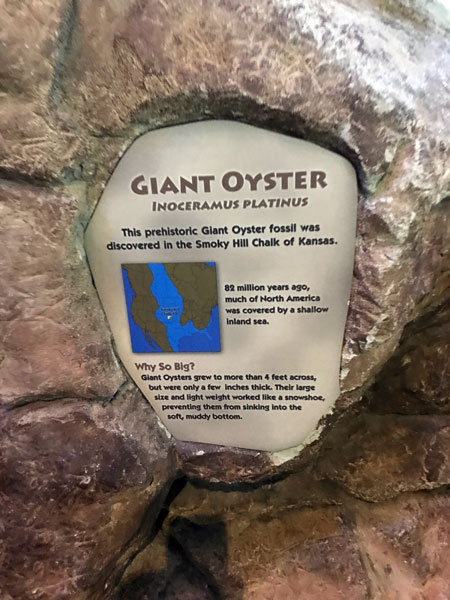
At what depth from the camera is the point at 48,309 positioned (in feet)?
2.92

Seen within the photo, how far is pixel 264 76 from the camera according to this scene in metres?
0.77

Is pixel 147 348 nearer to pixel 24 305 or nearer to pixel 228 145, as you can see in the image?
pixel 24 305

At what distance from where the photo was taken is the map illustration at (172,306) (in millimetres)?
891

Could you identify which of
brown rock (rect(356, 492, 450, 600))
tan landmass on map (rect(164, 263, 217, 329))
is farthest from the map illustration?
brown rock (rect(356, 492, 450, 600))

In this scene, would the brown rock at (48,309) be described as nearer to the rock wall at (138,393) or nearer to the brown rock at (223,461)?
the rock wall at (138,393)

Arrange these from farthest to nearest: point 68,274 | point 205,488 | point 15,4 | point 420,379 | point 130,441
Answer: point 205,488 → point 420,379 → point 130,441 → point 68,274 → point 15,4

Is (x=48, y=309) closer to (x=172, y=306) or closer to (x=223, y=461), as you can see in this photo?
(x=172, y=306)

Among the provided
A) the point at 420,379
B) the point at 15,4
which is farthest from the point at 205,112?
the point at 420,379

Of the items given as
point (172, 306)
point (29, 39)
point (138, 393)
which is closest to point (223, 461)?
point (138, 393)

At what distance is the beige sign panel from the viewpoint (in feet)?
2.65

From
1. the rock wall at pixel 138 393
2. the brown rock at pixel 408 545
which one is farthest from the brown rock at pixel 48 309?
the brown rock at pixel 408 545

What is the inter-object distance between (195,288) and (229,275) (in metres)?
0.06

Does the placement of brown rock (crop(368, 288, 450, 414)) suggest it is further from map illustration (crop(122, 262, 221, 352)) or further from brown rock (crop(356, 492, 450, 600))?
map illustration (crop(122, 262, 221, 352))

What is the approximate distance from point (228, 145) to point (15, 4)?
0.33 m
